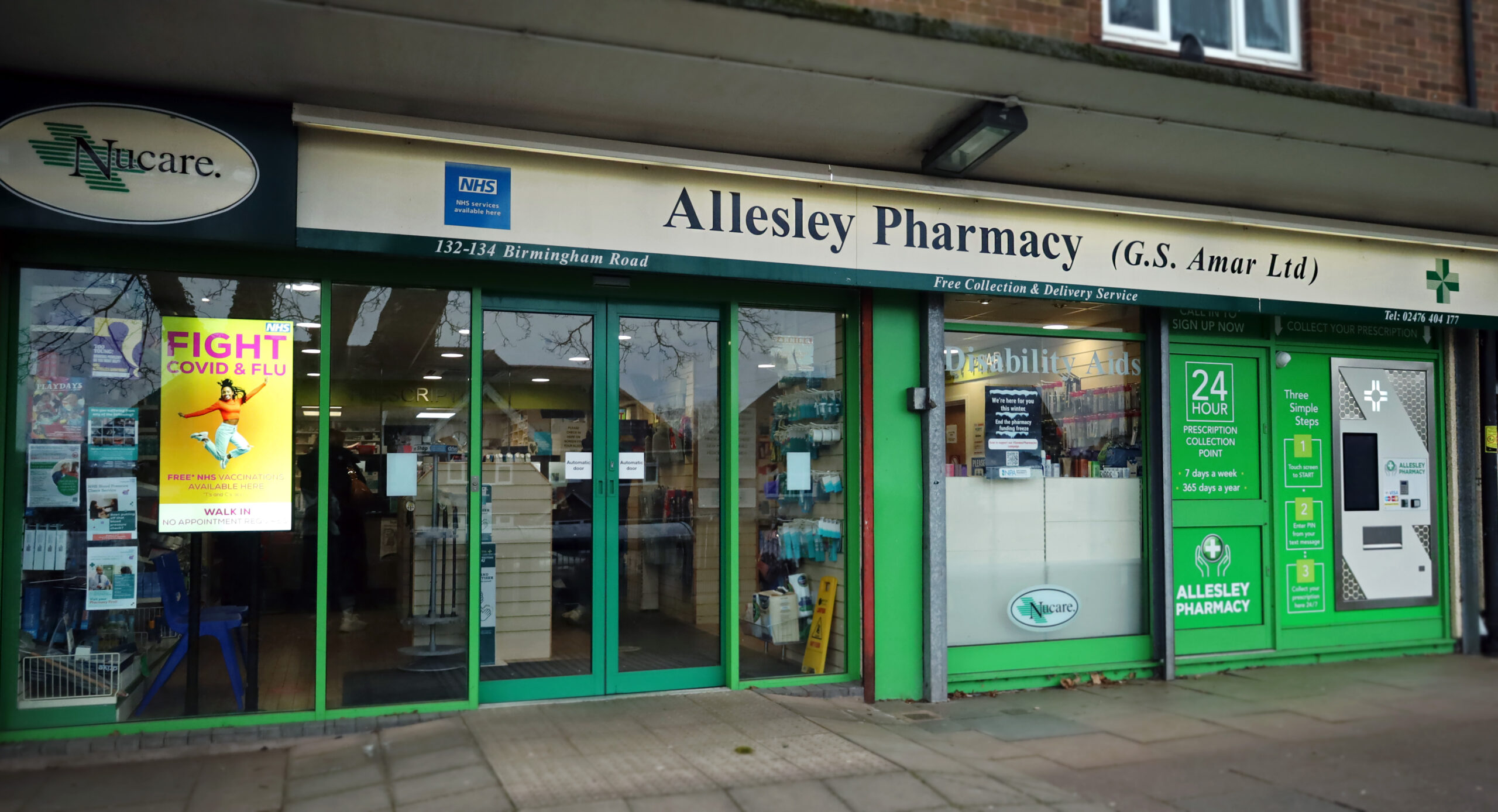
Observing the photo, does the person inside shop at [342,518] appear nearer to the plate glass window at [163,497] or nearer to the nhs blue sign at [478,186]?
the plate glass window at [163,497]

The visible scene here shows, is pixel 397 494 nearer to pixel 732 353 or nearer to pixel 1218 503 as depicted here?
pixel 732 353

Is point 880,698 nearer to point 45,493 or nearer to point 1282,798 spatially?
point 1282,798

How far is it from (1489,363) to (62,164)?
10098 millimetres

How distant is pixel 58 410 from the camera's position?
5.45 m

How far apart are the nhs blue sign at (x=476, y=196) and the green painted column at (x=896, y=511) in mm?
2484

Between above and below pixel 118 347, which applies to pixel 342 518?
below

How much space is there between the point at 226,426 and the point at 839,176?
3806 mm

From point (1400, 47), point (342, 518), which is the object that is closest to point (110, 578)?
point (342, 518)

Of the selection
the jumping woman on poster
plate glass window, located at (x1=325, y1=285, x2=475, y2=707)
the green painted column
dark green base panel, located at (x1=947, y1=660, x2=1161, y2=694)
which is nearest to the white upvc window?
the green painted column

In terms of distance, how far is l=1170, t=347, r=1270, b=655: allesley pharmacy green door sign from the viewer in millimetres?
7727

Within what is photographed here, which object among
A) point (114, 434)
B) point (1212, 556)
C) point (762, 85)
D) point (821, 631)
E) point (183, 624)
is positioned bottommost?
point (821, 631)

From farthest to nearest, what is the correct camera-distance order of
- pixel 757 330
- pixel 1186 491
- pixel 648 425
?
pixel 1186 491 < pixel 757 330 < pixel 648 425

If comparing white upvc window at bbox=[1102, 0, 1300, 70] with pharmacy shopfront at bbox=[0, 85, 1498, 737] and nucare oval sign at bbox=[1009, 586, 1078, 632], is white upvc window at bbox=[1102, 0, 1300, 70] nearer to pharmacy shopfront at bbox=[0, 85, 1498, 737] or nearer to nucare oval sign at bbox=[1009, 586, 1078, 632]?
pharmacy shopfront at bbox=[0, 85, 1498, 737]

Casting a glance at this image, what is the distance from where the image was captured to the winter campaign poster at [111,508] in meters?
5.48
